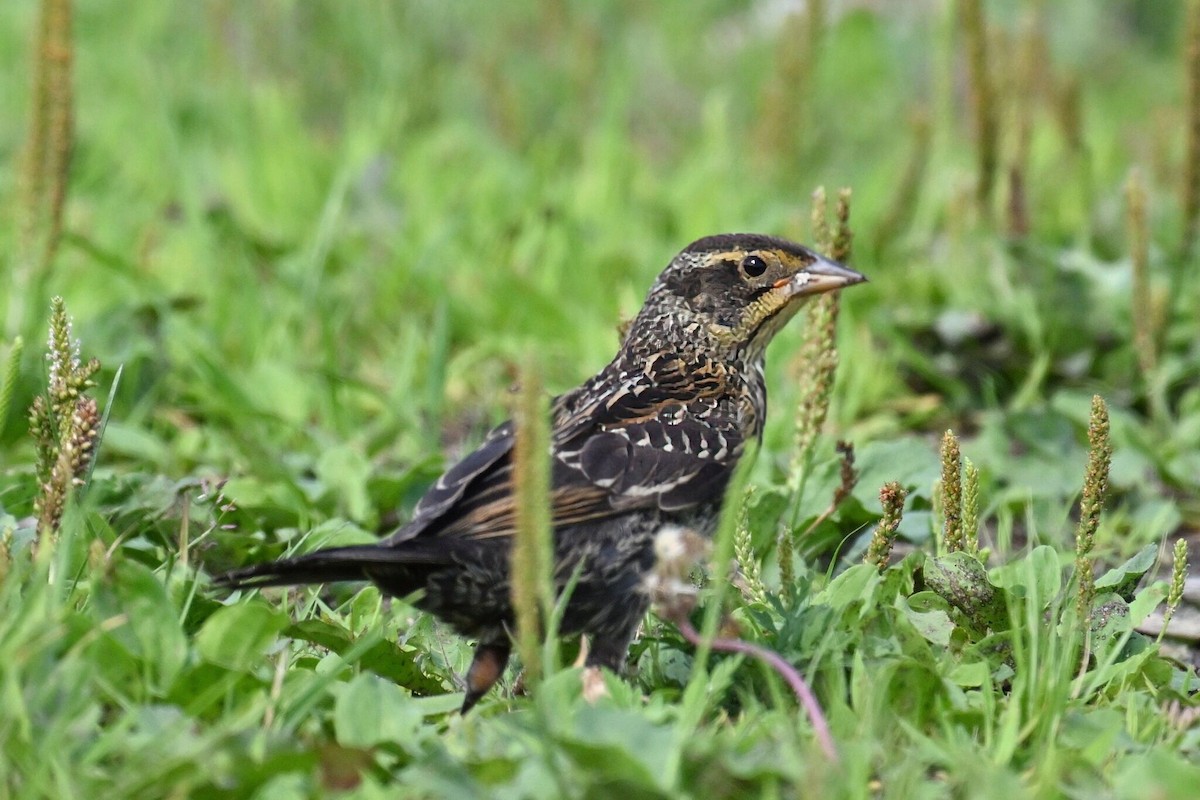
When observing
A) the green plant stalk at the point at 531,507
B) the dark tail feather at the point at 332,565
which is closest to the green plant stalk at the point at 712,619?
the green plant stalk at the point at 531,507

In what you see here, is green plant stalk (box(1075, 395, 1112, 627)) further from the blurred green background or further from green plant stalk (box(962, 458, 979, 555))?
the blurred green background

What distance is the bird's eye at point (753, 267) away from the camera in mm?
3936

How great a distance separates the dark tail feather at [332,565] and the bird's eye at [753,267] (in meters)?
1.28

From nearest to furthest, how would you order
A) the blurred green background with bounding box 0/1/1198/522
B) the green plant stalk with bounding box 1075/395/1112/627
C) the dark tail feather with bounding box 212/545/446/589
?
the dark tail feather with bounding box 212/545/446/589 < the green plant stalk with bounding box 1075/395/1112/627 < the blurred green background with bounding box 0/1/1198/522

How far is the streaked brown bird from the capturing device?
305cm

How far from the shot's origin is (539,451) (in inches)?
89.2

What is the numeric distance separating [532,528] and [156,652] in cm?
85

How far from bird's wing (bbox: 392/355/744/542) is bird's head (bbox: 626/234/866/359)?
27cm

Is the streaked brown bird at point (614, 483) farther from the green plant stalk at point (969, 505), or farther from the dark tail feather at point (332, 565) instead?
the green plant stalk at point (969, 505)

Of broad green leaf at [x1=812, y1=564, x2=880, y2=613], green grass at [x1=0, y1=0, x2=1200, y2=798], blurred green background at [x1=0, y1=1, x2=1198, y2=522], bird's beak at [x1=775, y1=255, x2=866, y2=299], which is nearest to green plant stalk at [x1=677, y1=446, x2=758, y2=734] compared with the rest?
green grass at [x1=0, y1=0, x2=1200, y2=798]

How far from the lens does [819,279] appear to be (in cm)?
384

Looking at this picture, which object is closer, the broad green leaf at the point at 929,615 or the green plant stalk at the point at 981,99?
the broad green leaf at the point at 929,615

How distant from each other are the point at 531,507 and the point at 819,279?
68.2 inches

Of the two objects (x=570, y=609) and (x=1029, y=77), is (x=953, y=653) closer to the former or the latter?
(x=570, y=609)
